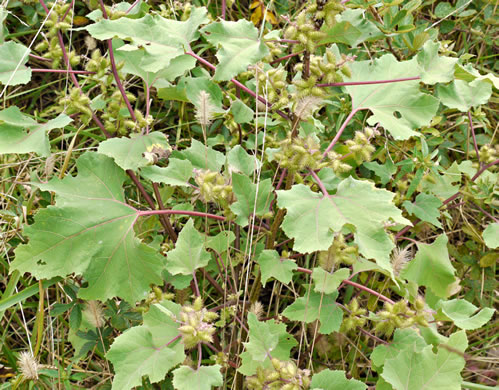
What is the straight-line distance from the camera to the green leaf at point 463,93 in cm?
188

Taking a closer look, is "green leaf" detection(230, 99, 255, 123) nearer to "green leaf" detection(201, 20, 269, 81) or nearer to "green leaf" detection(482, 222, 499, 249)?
"green leaf" detection(201, 20, 269, 81)

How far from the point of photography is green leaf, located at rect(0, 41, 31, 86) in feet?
5.61

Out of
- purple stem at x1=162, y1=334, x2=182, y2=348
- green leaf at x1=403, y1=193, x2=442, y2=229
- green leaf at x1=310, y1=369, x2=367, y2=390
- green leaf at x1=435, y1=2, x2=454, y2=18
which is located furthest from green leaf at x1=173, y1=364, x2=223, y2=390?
green leaf at x1=435, y1=2, x2=454, y2=18

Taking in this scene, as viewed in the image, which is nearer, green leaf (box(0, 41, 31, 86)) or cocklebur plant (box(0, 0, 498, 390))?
cocklebur plant (box(0, 0, 498, 390))

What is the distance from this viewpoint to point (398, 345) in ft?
5.51

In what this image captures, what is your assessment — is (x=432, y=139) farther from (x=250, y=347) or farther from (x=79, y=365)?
(x=79, y=365)

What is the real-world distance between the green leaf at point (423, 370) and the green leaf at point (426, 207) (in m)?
0.68

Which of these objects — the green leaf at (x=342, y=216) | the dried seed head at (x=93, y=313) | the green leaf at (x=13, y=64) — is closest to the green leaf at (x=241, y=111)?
the green leaf at (x=342, y=216)

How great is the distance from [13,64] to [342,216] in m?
1.26

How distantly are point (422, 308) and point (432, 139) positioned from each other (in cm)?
100

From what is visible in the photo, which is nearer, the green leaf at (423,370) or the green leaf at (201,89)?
the green leaf at (423,370)

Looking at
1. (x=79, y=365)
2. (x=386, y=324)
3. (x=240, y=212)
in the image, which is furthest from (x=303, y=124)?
(x=79, y=365)

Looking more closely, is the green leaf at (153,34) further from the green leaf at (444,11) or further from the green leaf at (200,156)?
the green leaf at (444,11)

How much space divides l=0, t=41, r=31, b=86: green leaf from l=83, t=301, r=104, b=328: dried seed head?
2.70 feet
